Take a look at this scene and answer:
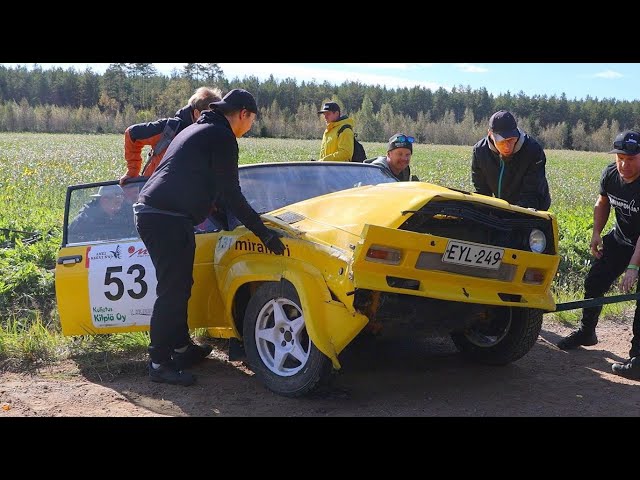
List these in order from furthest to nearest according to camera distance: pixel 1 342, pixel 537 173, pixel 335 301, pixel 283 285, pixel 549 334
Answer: pixel 549 334
pixel 537 173
pixel 1 342
pixel 283 285
pixel 335 301

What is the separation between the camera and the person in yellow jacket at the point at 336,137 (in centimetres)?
902

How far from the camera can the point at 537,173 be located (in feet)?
20.6

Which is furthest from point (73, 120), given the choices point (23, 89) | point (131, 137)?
point (131, 137)

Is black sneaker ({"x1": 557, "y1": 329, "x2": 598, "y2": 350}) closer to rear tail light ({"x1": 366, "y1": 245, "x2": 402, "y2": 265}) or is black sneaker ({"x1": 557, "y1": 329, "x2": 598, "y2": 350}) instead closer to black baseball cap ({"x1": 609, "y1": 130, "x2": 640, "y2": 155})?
Result: black baseball cap ({"x1": 609, "y1": 130, "x2": 640, "y2": 155})

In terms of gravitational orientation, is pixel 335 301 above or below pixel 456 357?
above

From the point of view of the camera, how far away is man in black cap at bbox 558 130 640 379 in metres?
5.50

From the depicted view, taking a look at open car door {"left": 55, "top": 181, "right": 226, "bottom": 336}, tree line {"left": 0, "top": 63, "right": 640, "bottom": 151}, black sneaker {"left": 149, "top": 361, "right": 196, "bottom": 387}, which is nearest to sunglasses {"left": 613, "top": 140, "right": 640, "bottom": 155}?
open car door {"left": 55, "top": 181, "right": 226, "bottom": 336}

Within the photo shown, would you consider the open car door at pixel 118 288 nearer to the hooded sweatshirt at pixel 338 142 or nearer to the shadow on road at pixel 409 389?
the shadow on road at pixel 409 389

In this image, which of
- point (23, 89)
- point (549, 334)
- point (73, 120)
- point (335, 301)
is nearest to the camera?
point (335, 301)

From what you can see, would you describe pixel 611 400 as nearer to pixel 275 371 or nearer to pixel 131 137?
pixel 275 371

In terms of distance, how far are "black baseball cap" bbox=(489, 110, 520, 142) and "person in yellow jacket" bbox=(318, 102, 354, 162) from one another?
10.2 ft

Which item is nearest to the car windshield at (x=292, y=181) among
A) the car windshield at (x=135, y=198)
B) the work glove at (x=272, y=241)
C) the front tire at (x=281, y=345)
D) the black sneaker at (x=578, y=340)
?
the car windshield at (x=135, y=198)

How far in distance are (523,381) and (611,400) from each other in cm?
64

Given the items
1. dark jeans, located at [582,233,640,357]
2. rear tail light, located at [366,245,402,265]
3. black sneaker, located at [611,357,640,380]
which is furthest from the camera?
dark jeans, located at [582,233,640,357]
